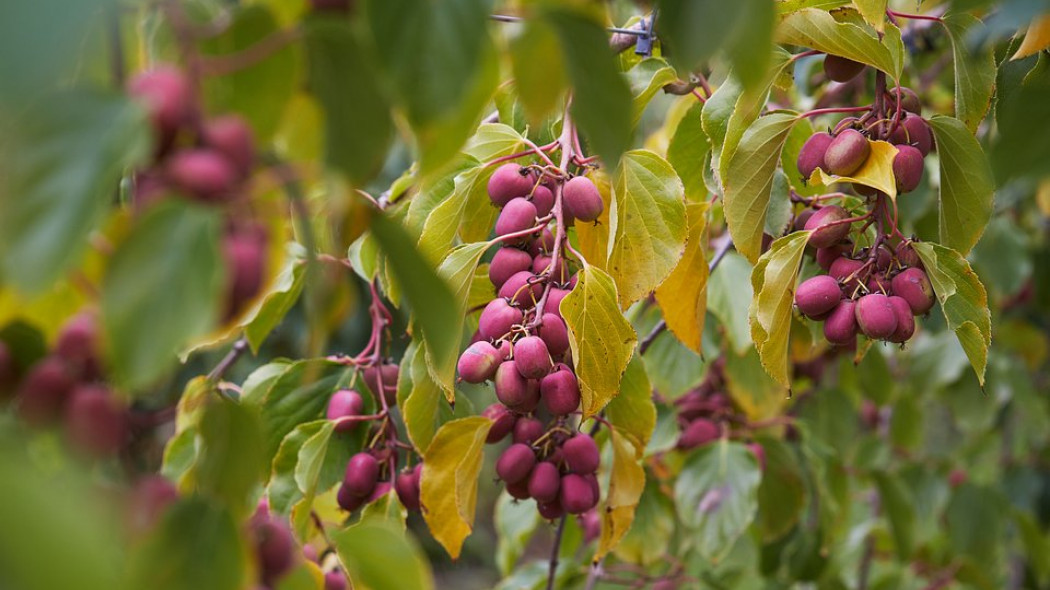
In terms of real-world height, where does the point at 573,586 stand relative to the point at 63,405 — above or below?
below

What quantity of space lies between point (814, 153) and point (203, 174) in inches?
21.8

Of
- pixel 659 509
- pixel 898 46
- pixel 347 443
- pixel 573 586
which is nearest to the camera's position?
pixel 898 46

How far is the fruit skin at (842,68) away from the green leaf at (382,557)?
0.53 m

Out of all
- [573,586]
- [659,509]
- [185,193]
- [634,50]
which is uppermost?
[185,193]

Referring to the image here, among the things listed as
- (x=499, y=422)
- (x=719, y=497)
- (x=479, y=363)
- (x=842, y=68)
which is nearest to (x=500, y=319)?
(x=479, y=363)

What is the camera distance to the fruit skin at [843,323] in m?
0.70

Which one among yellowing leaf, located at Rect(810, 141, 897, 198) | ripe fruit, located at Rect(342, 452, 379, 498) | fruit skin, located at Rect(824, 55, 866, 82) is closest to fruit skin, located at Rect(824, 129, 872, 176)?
yellowing leaf, located at Rect(810, 141, 897, 198)

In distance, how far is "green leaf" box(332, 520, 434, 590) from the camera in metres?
0.47

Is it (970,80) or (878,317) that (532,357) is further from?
(970,80)

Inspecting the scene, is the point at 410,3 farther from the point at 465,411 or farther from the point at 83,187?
the point at 465,411

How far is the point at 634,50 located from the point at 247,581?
775 mm

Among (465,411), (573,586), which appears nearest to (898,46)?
(465,411)

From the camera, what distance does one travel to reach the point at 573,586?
4.21ft

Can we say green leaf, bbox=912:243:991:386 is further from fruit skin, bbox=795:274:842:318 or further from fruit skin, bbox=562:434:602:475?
fruit skin, bbox=562:434:602:475
